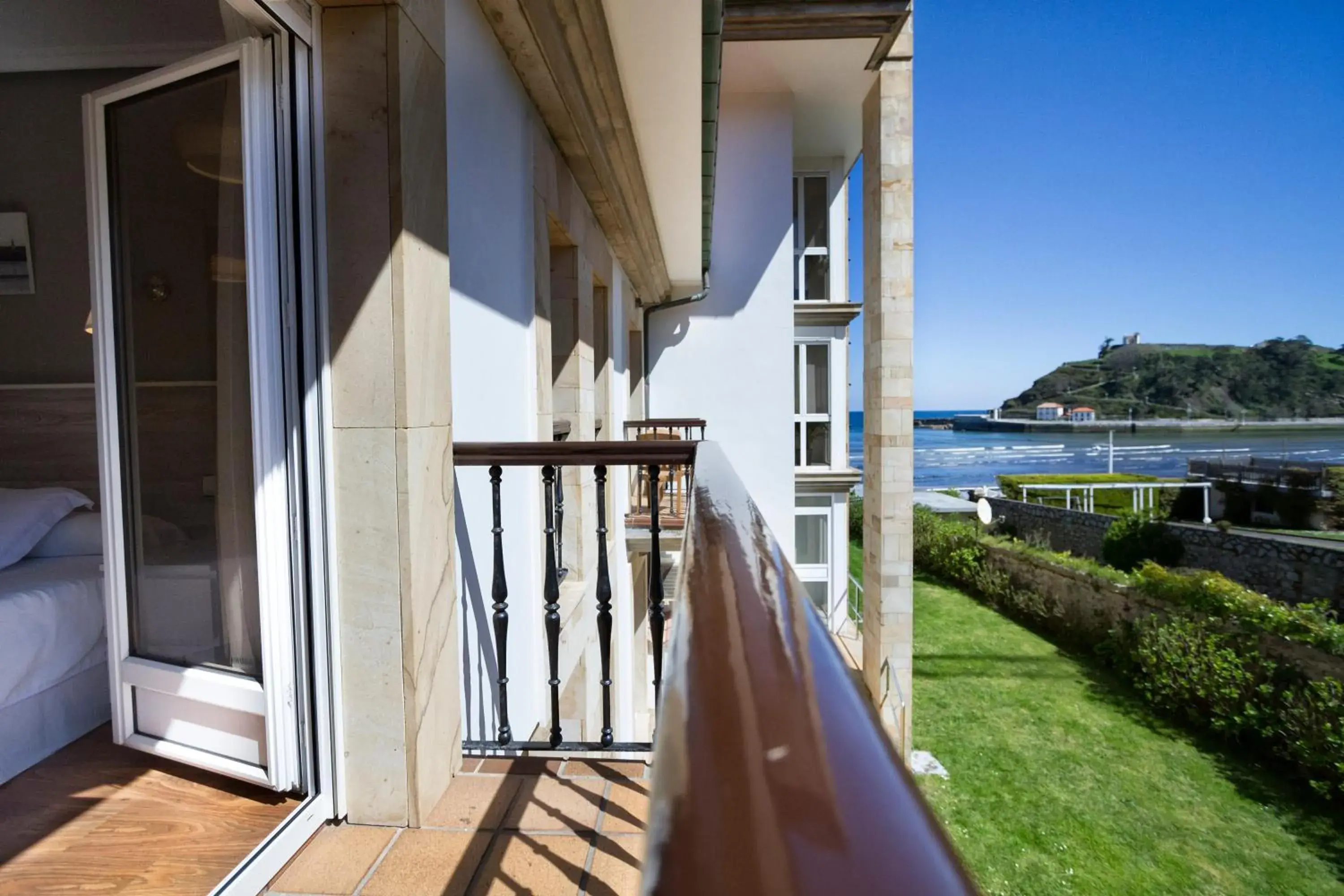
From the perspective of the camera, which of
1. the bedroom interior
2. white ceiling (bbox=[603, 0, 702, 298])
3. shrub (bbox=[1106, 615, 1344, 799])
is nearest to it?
the bedroom interior

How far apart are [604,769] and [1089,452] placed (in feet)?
205

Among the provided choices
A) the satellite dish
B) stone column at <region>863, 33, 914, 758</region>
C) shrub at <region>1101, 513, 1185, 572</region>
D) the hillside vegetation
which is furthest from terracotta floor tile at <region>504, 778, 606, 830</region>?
the hillside vegetation

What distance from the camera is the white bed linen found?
5.72ft

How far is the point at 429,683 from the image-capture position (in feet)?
→ 5.51

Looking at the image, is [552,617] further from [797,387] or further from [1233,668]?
[1233,668]

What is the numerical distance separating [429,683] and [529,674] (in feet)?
4.41

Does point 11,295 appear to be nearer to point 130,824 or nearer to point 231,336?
point 231,336

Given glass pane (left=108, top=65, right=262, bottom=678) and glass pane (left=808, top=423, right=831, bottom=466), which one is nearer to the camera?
glass pane (left=108, top=65, right=262, bottom=678)

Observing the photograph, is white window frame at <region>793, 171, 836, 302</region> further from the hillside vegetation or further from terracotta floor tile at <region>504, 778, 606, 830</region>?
the hillside vegetation

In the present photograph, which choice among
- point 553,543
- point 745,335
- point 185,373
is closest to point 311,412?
point 185,373

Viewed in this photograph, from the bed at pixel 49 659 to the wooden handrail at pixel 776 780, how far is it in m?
2.16

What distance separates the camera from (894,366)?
7.56m

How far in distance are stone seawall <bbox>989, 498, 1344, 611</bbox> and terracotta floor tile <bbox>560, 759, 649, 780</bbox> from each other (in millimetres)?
13930

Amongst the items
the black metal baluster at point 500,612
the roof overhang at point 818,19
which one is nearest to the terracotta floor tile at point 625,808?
the black metal baluster at point 500,612
